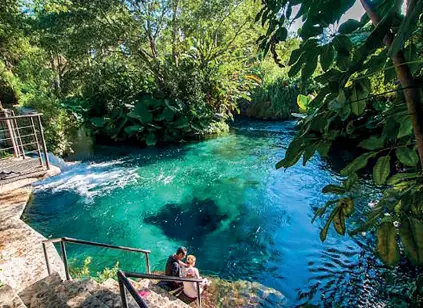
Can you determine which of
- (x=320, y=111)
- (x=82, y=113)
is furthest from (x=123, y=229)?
(x=82, y=113)

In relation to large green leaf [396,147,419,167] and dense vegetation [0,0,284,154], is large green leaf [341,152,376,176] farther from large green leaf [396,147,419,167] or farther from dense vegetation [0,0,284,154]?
dense vegetation [0,0,284,154]

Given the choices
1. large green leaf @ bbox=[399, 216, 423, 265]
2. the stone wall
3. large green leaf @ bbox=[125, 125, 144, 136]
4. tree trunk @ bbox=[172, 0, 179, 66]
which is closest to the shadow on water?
the stone wall

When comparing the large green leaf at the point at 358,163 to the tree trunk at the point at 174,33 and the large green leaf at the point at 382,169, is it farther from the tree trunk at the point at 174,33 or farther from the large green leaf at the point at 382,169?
the tree trunk at the point at 174,33

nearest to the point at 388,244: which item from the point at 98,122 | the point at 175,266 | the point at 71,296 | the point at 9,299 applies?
the point at 9,299

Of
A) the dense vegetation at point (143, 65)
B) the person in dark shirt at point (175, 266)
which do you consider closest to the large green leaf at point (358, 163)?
the person in dark shirt at point (175, 266)

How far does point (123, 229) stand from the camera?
21.1ft

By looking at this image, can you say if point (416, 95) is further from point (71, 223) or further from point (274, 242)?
point (71, 223)

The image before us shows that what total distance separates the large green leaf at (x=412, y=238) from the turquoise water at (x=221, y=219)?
12.7 feet

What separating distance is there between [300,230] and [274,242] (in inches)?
29.0

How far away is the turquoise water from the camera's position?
4738 millimetres

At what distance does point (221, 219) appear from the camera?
6.72 meters

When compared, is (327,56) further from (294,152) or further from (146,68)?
(146,68)

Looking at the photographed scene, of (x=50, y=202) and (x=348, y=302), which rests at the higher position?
(x=50, y=202)

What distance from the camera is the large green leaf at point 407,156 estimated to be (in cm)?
96
